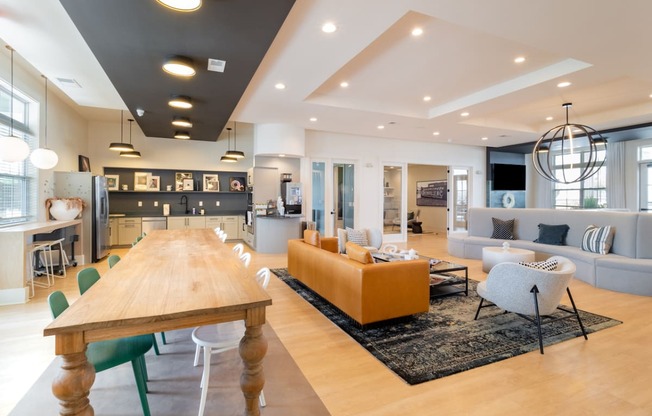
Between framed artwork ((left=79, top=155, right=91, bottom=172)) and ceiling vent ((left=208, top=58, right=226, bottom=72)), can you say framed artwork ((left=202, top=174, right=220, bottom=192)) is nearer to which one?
framed artwork ((left=79, top=155, right=91, bottom=172))

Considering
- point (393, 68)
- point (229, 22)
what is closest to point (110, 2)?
point (229, 22)

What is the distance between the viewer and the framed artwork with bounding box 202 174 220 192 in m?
9.30

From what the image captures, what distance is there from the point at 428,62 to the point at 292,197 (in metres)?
4.38

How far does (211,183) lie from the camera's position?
9367mm

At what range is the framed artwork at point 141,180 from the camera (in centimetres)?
861

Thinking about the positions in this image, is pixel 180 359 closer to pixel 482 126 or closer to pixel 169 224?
pixel 169 224

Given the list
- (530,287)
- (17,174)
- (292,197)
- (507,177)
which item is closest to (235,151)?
(292,197)

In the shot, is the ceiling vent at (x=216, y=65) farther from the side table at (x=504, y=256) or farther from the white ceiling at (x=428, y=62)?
the side table at (x=504, y=256)

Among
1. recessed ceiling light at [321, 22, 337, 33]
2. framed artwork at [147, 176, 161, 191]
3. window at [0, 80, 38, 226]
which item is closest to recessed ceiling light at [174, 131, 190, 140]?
framed artwork at [147, 176, 161, 191]

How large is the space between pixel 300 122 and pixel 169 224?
460 cm

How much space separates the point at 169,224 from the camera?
8531 mm

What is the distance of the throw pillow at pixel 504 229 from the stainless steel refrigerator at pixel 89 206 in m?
8.33

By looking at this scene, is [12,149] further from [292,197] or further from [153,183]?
[153,183]

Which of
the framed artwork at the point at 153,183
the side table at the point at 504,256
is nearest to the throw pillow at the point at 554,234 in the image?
the side table at the point at 504,256
